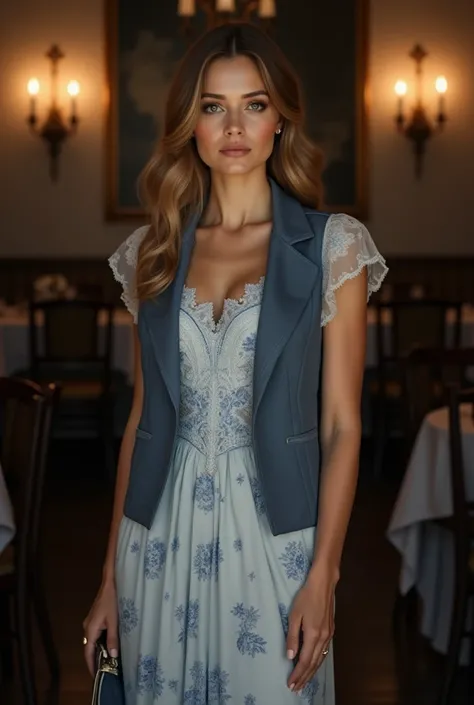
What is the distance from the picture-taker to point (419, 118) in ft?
32.5

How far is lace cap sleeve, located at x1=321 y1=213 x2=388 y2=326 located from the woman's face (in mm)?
174

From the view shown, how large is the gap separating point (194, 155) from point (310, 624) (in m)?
0.82

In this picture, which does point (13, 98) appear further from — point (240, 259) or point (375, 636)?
point (240, 259)

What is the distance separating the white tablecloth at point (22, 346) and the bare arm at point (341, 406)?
596 cm

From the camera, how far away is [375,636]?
4.67 meters

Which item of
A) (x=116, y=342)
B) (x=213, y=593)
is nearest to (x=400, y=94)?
(x=116, y=342)

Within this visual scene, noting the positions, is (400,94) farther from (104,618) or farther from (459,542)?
(104,618)

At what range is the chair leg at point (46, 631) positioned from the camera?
4195 millimetres

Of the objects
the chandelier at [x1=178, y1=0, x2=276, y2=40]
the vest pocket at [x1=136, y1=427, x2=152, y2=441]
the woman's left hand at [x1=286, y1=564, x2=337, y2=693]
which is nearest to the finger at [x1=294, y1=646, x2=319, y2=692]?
the woman's left hand at [x1=286, y1=564, x2=337, y2=693]

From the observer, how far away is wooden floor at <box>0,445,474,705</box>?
414 centimetres

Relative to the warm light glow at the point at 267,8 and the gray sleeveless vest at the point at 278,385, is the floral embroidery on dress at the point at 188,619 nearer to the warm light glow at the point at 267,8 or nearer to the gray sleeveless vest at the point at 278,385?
the gray sleeveless vest at the point at 278,385

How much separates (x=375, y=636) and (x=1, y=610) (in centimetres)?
132

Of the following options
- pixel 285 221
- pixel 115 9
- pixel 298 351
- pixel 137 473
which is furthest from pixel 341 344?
pixel 115 9

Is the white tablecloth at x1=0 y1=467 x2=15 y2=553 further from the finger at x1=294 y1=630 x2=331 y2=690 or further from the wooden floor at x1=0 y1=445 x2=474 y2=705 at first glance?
the finger at x1=294 y1=630 x2=331 y2=690
